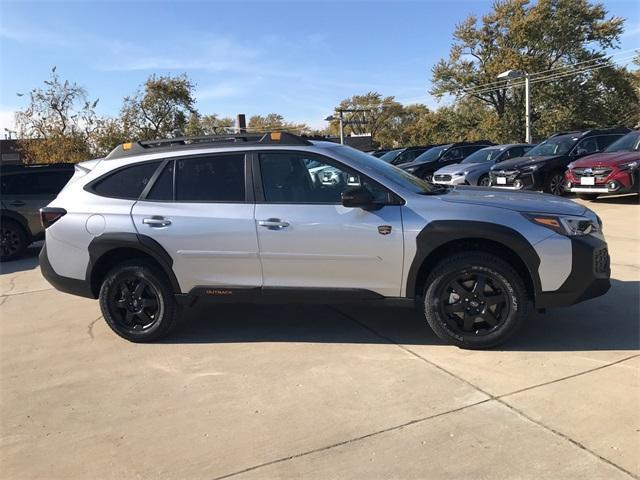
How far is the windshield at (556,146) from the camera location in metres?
14.5

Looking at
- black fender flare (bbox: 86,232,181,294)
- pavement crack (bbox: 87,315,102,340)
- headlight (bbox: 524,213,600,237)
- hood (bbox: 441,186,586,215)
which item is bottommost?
pavement crack (bbox: 87,315,102,340)

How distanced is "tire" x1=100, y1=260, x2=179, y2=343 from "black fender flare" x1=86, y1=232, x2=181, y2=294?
0.12 meters

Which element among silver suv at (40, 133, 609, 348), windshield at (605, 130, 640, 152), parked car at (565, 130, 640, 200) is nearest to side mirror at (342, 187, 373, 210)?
silver suv at (40, 133, 609, 348)

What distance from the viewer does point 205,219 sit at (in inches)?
180

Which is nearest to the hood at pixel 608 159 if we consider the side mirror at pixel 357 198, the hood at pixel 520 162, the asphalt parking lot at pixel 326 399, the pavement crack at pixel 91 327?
the hood at pixel 520 162

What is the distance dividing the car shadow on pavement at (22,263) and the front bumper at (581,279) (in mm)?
8416

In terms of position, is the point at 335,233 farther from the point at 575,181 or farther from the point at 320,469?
the point at 575,181

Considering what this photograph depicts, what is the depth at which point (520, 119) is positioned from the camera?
47.1 metres

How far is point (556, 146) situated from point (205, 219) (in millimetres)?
12875

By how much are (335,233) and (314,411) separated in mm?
1430

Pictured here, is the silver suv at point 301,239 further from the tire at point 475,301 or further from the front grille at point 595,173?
the front grille at point 595,173

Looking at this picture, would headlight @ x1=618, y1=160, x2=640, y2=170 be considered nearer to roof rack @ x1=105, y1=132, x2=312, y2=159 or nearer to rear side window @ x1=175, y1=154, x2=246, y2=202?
roof rack @ x1=105, y1=132, x2=312, y2=159

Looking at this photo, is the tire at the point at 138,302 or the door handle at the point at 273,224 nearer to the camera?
the door handle at the point at 273,224

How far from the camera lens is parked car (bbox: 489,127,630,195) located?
13828mm
